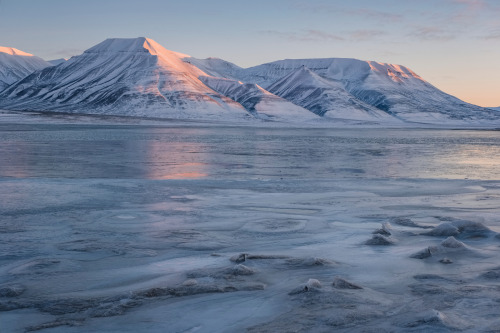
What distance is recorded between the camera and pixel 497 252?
7.49 metres

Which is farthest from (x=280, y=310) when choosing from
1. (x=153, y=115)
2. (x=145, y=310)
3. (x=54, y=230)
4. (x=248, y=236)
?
(x=153, y=115)

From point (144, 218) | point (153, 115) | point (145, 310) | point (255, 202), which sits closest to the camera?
point (145, 310)

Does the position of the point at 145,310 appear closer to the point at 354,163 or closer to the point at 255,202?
the point at 255,202

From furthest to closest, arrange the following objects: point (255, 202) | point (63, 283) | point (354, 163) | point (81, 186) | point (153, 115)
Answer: point (153, 115), point (354, 163), point (81, 186), point (255, 202), point (63, 283)

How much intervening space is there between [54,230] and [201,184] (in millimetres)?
6341

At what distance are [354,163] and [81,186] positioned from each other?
527 inches

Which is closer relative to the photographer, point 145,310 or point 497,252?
point 145,310

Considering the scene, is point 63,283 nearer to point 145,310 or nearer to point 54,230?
point 145,310

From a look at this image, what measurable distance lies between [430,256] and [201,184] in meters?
8.48

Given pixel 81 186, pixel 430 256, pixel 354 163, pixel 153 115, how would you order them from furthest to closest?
pixel 153 115 → pixel 354 163 → pixel 81 186 → pixel 430 256

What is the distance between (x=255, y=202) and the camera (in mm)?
11930

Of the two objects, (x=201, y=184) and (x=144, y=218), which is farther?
(x=201, y=184)

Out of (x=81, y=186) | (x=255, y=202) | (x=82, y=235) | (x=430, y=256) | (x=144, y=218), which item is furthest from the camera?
(x=81, y=186)

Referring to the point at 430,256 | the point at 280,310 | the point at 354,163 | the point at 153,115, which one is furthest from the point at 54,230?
the point at 153,115
